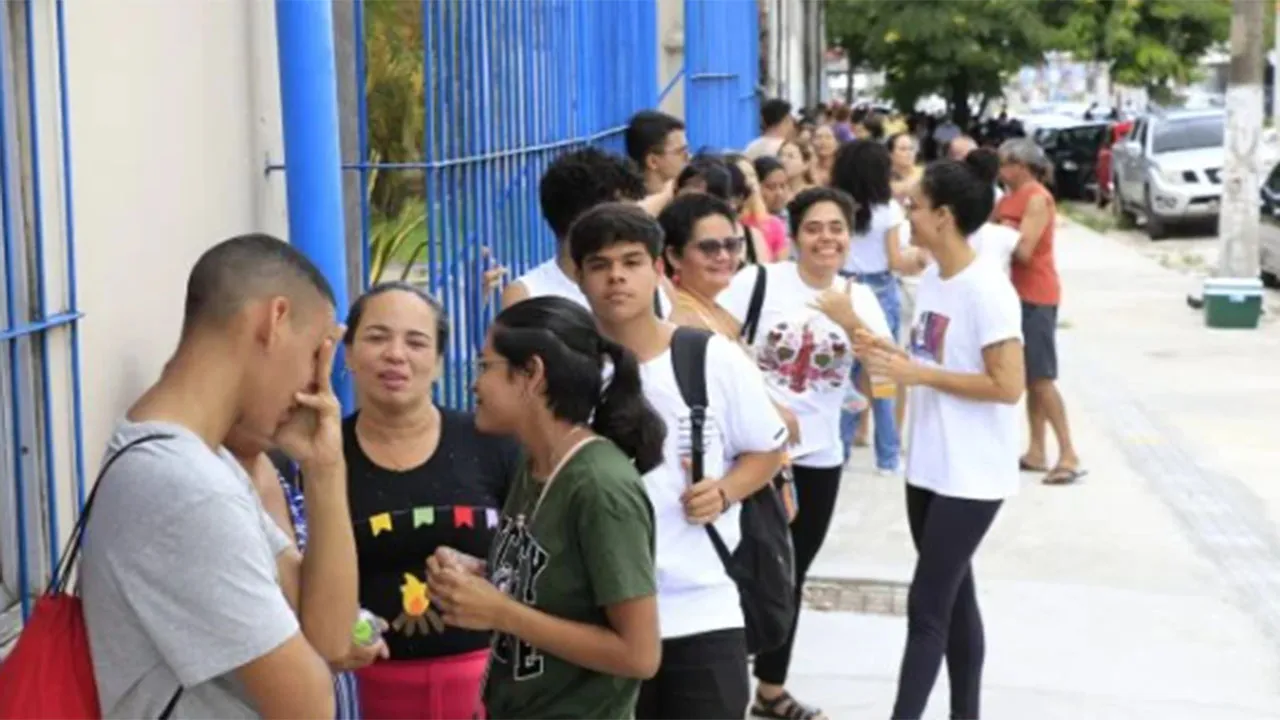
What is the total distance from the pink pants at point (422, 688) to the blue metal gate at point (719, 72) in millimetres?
8711

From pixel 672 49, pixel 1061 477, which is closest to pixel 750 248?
pixel 1061 477

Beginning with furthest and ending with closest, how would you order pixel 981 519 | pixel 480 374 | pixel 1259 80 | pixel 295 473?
1. pixel 1259 80
2. pixel 981 519
3. pixel 295 473
4. pixel 480 374

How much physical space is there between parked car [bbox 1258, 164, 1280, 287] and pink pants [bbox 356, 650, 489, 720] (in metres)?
16.2

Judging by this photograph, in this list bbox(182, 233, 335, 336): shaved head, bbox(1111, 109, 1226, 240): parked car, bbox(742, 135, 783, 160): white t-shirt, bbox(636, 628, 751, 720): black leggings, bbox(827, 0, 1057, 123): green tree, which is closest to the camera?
bbox(182, 233, 335, 336): shaved head

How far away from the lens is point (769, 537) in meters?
4.55

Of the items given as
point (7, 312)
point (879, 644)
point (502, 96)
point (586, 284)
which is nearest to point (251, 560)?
point (7, 312)

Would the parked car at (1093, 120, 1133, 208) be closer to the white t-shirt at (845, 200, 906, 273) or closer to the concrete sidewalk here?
the concrete sidewalk

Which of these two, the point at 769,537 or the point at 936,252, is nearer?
the point at 769,537

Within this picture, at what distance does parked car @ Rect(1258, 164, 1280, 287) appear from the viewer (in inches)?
738

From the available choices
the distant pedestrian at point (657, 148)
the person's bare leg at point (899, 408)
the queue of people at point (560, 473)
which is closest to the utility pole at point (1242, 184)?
the person's bare leg at point (899, 408)

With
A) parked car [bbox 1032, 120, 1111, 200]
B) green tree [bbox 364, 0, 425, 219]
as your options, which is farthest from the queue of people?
parked car [bbox 1032, 120, 1111, 200]

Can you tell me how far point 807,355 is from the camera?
5.91m

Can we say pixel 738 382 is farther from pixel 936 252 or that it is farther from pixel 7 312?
pixel 7 312

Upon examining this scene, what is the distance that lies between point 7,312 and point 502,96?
347 centimetres
